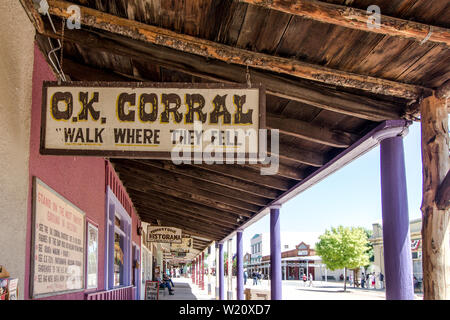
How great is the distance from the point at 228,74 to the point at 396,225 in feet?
7.41

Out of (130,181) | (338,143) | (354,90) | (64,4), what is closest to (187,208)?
(130,181)

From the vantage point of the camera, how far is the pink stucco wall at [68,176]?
3.42 m

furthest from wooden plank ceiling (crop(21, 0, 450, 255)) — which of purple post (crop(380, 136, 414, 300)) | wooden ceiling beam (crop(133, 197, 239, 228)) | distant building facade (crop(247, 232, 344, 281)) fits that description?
distant building facade (crop(247, 232, 344, 281))

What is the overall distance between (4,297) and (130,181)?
7.01m

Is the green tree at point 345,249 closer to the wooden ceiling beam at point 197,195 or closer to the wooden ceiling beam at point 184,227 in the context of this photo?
the wooden ceiling beam at point 184,227

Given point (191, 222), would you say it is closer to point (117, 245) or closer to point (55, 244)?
point (117, 245)

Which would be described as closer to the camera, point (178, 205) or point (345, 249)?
point (178, 205)

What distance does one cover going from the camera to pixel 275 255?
9.73m

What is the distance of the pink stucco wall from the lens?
11.2ft

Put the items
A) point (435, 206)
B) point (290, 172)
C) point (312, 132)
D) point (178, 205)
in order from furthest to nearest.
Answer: point (178, 205), point (290, 172), point (312, 132), point (435, 206)

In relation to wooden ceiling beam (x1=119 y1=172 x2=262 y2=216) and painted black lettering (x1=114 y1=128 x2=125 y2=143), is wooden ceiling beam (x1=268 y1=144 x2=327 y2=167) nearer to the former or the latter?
wooden ceiling beam (x1=119 y1=172 x2=262 y2=216)

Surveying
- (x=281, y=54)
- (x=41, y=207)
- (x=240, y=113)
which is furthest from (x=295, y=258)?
(x=240, y=113)

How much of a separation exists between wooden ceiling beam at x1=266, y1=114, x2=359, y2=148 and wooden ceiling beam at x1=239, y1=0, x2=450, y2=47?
2.23 metres
